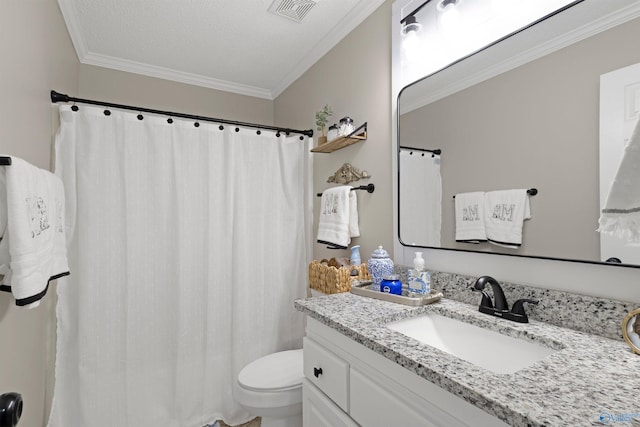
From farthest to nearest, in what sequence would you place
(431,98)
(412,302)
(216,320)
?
(216,320)
(431,98)
(412,302)

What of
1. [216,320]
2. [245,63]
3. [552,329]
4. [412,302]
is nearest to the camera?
[552,329]

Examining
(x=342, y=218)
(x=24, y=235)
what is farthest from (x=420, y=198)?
(x=24, y=235)

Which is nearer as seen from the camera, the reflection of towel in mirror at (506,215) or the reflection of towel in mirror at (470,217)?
the reflection of towel in mirror at (506,215)

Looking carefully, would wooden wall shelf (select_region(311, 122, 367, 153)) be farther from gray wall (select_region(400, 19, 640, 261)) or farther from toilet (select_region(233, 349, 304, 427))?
toilet (select_region(233, 349, 304, 427))

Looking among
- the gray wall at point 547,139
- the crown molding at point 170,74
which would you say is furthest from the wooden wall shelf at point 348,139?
the crown molding at point 170,74

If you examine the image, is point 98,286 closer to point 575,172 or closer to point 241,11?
point 241,11

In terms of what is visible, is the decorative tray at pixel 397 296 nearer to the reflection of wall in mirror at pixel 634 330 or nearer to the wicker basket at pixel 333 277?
the wicker basket at pixel 333 277

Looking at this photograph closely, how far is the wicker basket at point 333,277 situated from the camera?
1552mm

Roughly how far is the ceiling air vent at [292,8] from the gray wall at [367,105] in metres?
0.30

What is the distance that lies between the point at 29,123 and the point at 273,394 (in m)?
1.58

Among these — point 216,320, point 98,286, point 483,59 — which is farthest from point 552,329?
point 98,286

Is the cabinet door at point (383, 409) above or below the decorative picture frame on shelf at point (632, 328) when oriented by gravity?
below

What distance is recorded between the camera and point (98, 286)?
1726 mm

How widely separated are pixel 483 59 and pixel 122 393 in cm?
243
